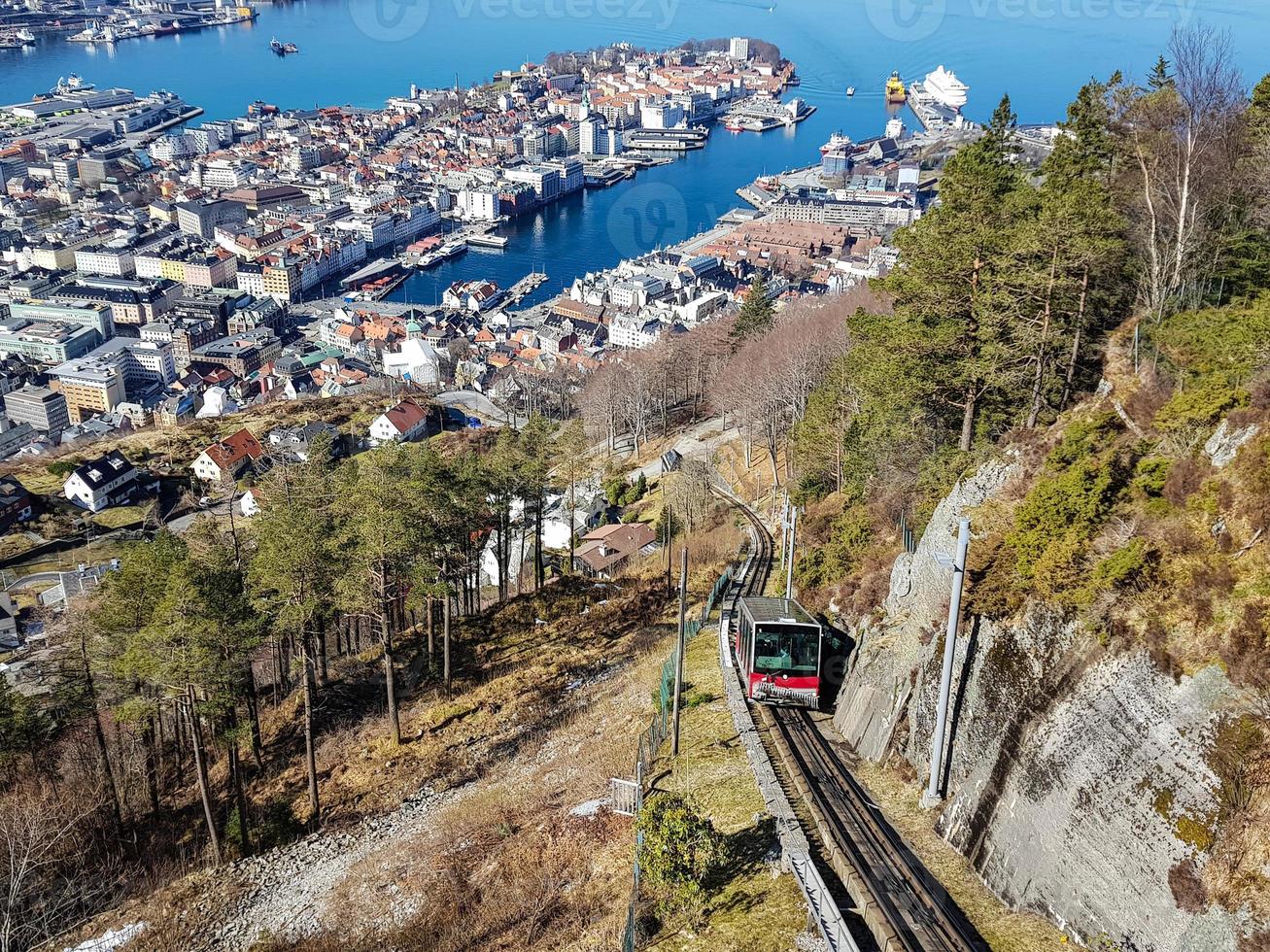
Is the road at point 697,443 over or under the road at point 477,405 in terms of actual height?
over

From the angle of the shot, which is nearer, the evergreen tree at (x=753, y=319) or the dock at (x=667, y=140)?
the evergreen tree at (x=753, y=319)

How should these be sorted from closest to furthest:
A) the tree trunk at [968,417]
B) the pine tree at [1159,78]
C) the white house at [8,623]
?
the tree trunk at [968,417], the pine tree at [1159,78], the white house at [8,623]

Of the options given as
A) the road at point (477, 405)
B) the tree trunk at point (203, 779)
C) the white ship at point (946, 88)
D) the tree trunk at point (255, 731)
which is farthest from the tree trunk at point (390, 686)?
the white ship at point (946, 88)

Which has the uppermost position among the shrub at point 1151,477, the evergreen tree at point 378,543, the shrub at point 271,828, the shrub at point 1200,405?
the shrub at point 1200,405

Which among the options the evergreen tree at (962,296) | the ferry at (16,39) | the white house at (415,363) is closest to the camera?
the evergreen tree at (962,296)

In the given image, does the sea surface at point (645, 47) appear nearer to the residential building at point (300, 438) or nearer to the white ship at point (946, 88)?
the white ship at point (946, 88)
